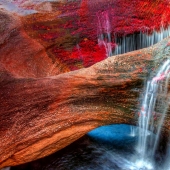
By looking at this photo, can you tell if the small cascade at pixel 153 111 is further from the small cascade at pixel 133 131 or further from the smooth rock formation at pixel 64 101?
the small cascade at pixel 133 131

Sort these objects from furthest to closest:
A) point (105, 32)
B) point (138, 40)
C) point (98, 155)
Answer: point (105, 32) < point (138, 40) < point (98, 155)

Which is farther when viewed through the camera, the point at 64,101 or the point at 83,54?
the point at 83,54

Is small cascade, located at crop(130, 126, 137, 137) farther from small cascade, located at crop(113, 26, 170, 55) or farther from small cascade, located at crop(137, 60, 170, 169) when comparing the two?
small cascade, located at crop(113, 26, 170, 55)

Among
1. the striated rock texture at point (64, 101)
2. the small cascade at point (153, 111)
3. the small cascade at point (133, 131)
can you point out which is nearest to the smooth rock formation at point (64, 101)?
the striated rock texture at point (64, 101)

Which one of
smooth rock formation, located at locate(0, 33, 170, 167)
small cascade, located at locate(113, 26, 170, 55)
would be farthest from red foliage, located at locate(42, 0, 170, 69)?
smooth rock formation, located at locate(0, 33, 170, 167)

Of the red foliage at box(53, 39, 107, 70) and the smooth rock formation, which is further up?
the red foliage at box(53, 39, 107, 70)

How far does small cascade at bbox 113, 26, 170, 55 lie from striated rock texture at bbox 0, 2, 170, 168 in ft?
9.86

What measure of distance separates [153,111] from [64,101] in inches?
81.5

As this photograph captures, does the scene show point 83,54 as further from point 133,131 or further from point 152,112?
point 152,112

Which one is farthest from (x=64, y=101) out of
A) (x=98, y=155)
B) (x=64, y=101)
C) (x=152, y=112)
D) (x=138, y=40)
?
(x=138, y=40)

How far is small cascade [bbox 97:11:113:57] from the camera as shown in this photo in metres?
7.52

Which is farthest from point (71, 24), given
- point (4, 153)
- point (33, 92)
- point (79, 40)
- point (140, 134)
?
point (4, 153)

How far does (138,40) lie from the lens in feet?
24.0

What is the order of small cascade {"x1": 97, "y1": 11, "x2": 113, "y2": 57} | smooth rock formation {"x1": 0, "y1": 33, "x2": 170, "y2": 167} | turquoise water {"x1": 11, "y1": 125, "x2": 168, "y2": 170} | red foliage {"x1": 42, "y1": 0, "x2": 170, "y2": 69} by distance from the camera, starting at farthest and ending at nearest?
small cascade {"x1": 97, "y1": 11, "x2": 113, "y2": 57}, red foliage {"x1": 42, "y1": 0, "x2": 170, "y2": 69}, turquoise water {"x1": 11, "y1": 125, "x2": 168, "y2": 170}, smooth rock formation {"x1": 0, "y1": 33, "x2": 170, "y2": 167}
